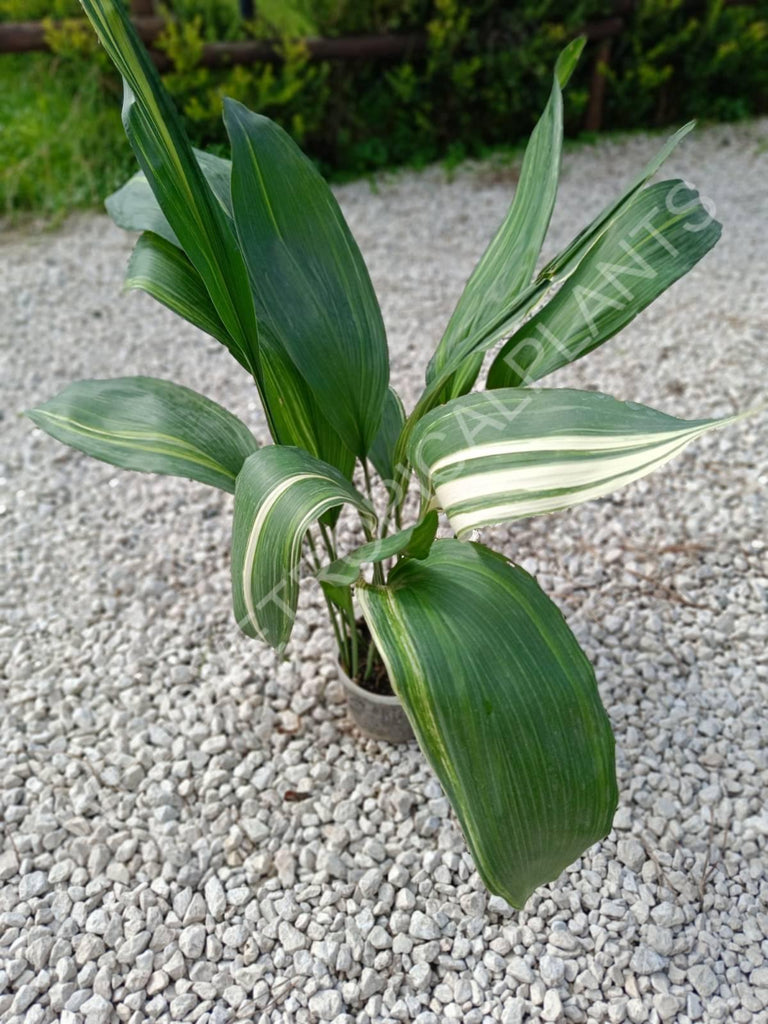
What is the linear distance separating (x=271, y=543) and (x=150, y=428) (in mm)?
354

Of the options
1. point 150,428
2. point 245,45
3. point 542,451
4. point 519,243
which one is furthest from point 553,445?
point 245,45

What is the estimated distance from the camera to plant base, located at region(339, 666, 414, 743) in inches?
47.6

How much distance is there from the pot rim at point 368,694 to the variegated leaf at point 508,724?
1.31 feet

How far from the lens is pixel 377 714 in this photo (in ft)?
4.06

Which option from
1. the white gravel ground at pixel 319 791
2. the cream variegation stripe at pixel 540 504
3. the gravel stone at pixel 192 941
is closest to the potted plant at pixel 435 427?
the cream variegation stripe at pixel 540 504

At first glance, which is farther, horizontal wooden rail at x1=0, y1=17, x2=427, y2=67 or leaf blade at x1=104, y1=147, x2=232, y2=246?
horizontal wooden rail at x1=0, y1=17, x2=427, y2=67

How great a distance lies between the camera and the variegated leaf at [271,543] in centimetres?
75

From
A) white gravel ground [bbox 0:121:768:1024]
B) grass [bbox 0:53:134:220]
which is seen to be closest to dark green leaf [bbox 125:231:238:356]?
white gravel ground [bbox 0:121:768:1024]

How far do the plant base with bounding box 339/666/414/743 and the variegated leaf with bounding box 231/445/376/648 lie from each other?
0.47 m

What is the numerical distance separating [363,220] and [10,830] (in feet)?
8.23

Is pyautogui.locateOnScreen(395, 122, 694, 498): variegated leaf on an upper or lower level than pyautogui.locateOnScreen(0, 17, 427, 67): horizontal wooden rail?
upper

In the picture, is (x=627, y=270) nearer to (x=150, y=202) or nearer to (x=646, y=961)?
(x=150, y=202)

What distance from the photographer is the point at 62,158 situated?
3.34m

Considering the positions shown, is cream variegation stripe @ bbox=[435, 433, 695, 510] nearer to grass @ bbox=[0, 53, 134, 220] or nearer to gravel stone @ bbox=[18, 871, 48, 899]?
gravel stone @ bbox=[18, 871, 48, 899]
